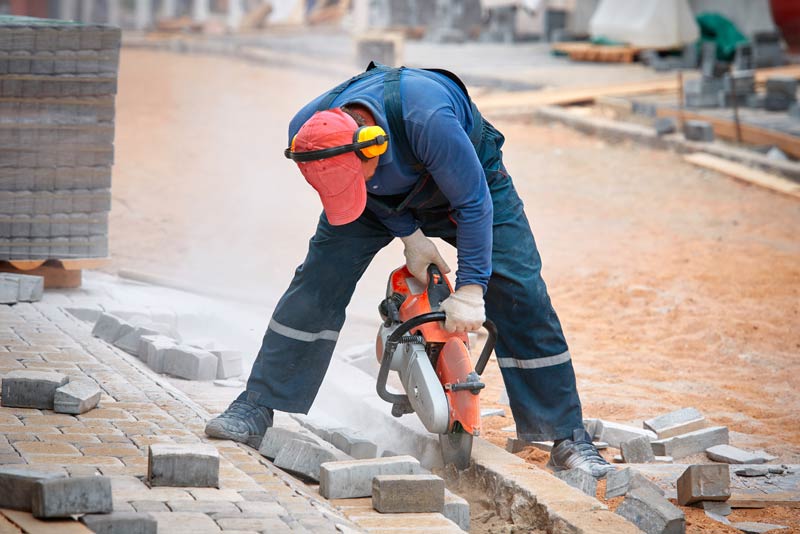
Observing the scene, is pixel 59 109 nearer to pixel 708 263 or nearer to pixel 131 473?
pixel 131 473

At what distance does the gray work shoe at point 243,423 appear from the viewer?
4.42m

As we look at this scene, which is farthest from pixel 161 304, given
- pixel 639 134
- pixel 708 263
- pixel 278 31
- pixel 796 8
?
pixel 278 31

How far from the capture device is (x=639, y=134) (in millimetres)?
14094

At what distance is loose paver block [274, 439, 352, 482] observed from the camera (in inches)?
162

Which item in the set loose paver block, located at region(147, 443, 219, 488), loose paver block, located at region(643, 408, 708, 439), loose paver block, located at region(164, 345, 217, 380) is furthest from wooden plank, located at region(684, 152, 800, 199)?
loose paver block, located at region(147, 443, 219, 488)

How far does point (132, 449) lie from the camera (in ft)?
13.4

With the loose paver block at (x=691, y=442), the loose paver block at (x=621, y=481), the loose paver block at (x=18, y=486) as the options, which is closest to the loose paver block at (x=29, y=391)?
the loose paver block at (x=18, y=486)

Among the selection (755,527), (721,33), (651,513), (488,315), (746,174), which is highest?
(721,33)

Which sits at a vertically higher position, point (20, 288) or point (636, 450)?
point (20, 288)

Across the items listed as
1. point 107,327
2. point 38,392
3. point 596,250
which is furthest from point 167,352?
point 596,250

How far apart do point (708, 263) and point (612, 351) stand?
8.35ft

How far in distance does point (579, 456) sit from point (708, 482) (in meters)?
0.61

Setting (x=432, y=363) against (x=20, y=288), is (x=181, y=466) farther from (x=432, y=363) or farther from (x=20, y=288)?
(x=20, y=288)

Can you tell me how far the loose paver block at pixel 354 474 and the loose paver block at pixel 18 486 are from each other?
101 cm
